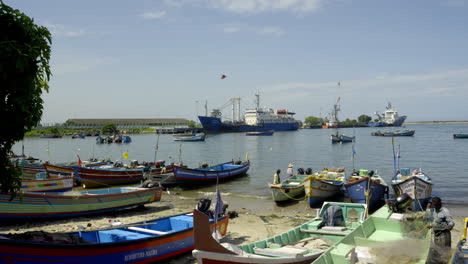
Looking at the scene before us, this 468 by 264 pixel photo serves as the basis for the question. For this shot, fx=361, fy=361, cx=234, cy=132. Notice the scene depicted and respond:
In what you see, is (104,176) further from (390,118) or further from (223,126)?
(390,118)

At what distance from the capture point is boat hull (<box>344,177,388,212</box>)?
56.2 feet

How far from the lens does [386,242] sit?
8.43 m

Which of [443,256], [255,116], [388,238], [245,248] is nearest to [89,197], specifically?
[245,248]

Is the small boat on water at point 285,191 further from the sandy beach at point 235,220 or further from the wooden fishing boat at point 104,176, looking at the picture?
the wooden fishing boat at point 104,176

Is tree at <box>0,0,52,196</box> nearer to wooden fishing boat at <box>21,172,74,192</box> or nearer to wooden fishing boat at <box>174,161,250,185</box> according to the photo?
wooden fishing boat at <box>21,172,74,192</box>

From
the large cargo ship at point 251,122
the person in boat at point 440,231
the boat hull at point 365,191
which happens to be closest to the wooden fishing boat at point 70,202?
the boat hull at point 365,191

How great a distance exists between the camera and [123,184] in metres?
25.0

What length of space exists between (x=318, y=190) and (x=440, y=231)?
9.85 metres

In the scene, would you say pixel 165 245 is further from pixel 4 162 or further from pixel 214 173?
pixel 214 173

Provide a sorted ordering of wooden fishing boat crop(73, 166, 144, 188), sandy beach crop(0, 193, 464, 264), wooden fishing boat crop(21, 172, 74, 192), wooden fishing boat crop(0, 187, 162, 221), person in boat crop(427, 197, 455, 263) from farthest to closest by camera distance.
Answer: wooden fishing boat crop(73, 166, 144, 188) < wooden fishing boat crop(21, 172, 74, 192) < wooden fishing boat crop(0, 187, 162, 221) < sandy beach crop(0, 193, 464, 264) < person in boat crop(427, 197, 455, 263)

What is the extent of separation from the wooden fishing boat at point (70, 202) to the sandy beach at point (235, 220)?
348 millimetres

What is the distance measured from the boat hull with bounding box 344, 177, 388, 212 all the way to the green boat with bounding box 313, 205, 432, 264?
6.56 metres

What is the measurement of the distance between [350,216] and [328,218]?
1.06 metres

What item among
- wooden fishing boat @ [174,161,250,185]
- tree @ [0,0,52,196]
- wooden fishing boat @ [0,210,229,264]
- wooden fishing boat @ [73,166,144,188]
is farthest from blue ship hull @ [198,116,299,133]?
tree @ [0,0,52,196]
